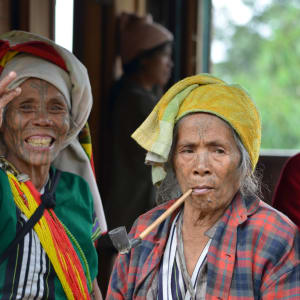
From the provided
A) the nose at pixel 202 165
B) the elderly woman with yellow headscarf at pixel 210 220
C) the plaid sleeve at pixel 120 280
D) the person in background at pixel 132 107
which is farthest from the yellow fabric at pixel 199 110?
the person in background at pixel 132 107

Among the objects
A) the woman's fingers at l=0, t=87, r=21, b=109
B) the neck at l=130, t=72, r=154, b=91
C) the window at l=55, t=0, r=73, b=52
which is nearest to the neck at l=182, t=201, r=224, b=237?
the woman's fingers at l=0, t=87, r=21, b=109

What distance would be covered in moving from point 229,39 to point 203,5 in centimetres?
707

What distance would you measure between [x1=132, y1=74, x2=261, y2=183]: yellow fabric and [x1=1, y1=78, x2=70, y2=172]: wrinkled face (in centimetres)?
44

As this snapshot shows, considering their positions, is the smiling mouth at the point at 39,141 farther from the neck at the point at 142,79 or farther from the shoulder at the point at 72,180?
the neck at the point at 142,79

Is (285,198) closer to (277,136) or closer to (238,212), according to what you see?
(238,212)

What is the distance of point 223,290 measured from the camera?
1.94 m

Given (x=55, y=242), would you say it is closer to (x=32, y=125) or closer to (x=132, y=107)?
(x=32, y=125)

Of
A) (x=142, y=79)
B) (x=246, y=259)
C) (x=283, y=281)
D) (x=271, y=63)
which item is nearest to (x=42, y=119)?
(x=246, y=259)

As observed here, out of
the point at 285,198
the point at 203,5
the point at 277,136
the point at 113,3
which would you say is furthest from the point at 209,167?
the point at 277,136

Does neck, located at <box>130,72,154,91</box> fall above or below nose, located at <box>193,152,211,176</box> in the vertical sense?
above

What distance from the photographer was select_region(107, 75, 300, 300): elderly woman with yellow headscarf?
76.4 inches

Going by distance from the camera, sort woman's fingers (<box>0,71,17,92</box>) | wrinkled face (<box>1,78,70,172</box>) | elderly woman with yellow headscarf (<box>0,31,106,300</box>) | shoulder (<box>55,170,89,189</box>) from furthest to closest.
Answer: shoulder (<box>55,170,89,189</box>), wrinkled face (<box>1,78,70,172</box>), elderly woman with yellow headscarf (<box>0,31,106,300</box>), woman's fingers (<box>0,71,17,92</box>)

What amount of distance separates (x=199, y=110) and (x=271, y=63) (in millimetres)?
10345

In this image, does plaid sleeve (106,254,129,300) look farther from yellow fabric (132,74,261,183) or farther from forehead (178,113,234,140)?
forehead (178,113,234,140)
